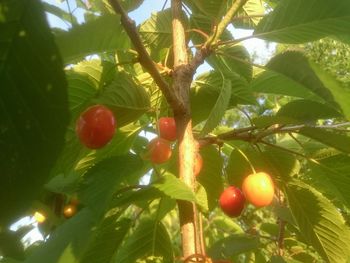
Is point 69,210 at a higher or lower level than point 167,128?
lower

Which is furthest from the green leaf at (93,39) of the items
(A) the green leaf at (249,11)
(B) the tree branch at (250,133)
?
(A) the green leaf at (249,11)

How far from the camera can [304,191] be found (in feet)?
5.12

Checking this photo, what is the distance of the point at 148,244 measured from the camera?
1568mm

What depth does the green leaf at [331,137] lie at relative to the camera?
55.0 inches

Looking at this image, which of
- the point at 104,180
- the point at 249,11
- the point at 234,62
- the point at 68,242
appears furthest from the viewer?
the point at 249,11

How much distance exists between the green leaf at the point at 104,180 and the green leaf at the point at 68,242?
0.03 metres

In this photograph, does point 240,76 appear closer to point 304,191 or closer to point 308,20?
point 308,20

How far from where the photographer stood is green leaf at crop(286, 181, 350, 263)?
1537 millimetres

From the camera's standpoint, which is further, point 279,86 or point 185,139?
point 279,86

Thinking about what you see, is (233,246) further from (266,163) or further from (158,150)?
(158,150)

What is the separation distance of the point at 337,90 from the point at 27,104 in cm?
82

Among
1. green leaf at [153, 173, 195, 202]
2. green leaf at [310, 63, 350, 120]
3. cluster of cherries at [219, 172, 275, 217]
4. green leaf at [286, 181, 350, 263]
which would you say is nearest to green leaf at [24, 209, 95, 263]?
green leaf at [153, 173, 195, 202]

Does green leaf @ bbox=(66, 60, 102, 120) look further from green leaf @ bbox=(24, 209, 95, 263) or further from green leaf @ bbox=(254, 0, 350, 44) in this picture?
green leaf @ bbox=(254, 0, 350, 44)

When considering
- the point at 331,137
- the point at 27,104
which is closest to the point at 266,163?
the point at 331,137
